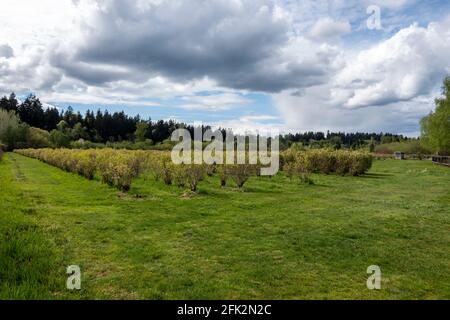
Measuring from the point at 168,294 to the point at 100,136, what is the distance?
94372 mm

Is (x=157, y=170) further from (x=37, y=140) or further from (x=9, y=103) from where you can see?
(x=9, y=103)

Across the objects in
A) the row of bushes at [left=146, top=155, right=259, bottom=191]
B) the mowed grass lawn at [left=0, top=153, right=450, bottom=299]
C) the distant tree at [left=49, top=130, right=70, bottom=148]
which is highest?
the distant tree at [left=49, top=130, right=70, bottom=148]

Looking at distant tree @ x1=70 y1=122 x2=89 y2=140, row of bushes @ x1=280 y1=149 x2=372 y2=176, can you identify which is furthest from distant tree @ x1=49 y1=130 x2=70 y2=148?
row of bushes @ x1=280 y1=149 x2=372 y2=176

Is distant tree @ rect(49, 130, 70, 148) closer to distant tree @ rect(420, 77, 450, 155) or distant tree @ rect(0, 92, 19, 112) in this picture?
distant tree @ rect(0, 92, 19, 112)

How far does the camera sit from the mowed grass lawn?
4711 mm

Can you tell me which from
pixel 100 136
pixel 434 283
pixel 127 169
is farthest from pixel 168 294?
pixel 100 136

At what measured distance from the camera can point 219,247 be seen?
6.54 meters

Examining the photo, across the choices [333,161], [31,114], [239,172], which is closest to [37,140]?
[31,114]

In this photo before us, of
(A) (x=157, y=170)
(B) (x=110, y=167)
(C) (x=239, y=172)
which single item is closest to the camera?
(B) (x=110, y=167)

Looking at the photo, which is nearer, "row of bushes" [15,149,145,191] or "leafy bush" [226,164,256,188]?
"row of bushes" [15,149,145,191]

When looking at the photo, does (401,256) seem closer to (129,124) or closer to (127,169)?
(127,169)

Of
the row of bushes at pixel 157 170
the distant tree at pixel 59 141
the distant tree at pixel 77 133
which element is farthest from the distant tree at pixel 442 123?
the distant tree at pixel 77 133

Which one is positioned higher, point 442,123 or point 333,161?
point 442,123

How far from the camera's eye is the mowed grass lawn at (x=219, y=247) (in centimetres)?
471
